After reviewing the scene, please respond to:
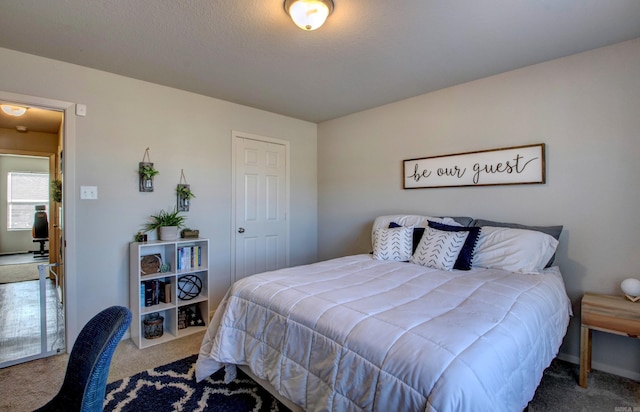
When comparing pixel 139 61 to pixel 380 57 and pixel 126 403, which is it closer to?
pixel 380 57

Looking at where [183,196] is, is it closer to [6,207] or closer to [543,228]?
[543,228]

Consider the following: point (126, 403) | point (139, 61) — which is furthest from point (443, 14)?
point (126, 403)

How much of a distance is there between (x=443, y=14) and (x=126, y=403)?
9.95 feet

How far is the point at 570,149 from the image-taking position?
2418mm

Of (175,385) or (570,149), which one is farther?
(570,149)

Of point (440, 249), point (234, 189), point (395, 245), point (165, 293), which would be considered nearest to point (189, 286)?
point (165, 293)

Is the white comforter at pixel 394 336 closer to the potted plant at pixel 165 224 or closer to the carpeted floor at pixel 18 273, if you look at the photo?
the potted plant at pixel 165 224

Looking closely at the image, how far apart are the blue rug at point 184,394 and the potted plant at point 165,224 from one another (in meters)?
1.16

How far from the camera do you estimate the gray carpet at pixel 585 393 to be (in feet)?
6.11

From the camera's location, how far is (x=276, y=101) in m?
3.51

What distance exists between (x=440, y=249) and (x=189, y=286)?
8.00 feet

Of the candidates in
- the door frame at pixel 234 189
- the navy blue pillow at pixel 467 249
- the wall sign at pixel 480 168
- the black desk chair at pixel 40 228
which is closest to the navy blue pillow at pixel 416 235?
the navy blue pillow at pixel 467 249

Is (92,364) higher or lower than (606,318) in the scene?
higher

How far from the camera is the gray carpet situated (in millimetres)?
1862
